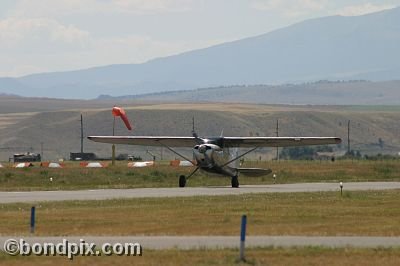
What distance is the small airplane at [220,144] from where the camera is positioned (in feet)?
189

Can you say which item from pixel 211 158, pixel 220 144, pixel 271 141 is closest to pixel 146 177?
pixel 220 144

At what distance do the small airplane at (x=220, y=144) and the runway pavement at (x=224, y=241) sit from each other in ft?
91.2

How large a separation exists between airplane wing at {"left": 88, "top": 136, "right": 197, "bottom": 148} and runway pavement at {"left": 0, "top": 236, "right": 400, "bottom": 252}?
30881 millimetres

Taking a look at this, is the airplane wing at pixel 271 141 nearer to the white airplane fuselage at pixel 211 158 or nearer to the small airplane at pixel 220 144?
the small airplane at pixel 220 144

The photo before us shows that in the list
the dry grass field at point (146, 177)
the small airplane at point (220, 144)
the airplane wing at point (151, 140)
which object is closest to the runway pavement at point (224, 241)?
the small airplane at point (220, 144)

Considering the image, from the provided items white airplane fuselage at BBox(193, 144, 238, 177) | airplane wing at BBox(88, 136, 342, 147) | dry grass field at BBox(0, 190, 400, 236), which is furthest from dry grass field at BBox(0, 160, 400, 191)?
dry grass field at BBox(0, 190, 400, 236)

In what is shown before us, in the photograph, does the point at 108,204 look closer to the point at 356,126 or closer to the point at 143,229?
the point at 143,229

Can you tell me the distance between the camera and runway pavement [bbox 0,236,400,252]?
87.1ft

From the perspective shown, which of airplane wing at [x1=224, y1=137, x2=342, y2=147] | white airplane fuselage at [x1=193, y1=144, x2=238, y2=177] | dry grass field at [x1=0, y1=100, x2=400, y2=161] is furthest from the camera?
dry grass field at [x1=0, y1=100, x2=400, y2=161]

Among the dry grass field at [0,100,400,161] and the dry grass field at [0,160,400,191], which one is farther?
the dry grass field at [0,100,400,161]

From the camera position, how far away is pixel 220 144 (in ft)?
194

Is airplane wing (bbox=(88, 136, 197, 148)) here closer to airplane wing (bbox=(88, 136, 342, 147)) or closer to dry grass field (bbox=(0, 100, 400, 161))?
airplane wing (bbox=(88, 136, 342, 147))

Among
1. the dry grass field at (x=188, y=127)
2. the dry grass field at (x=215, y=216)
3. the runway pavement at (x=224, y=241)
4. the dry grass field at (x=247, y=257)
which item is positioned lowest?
the dry grass field at (x=247, y=257)

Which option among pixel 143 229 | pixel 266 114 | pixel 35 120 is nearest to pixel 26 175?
pixel 143 229
